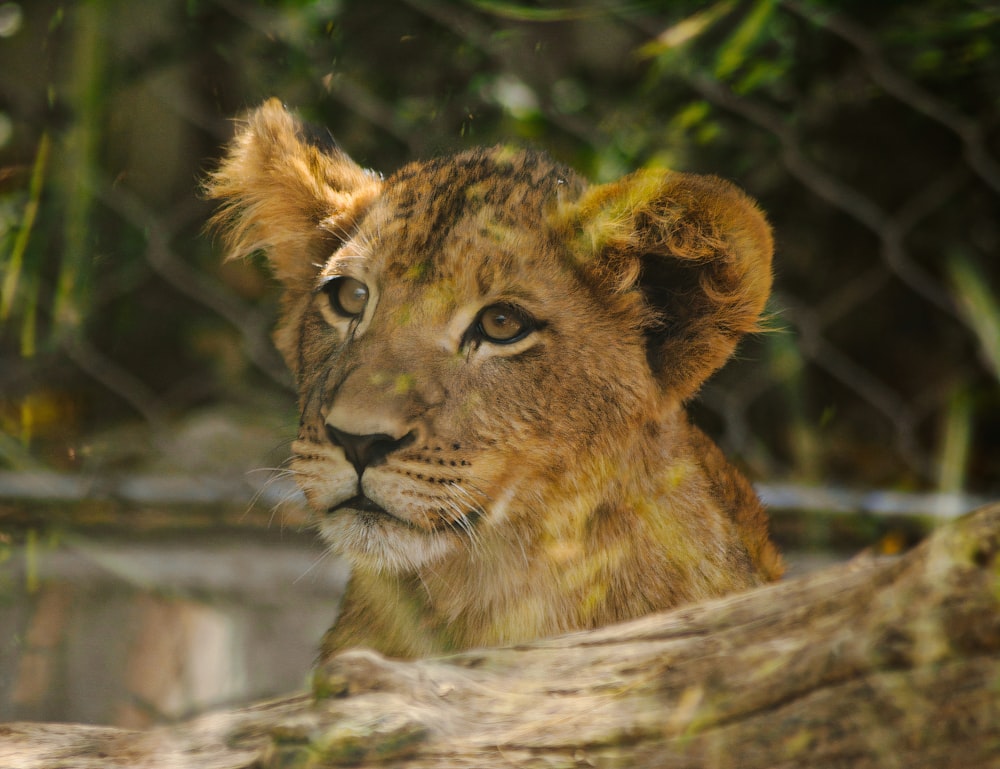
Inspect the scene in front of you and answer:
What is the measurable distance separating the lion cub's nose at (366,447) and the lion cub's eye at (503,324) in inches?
3.3

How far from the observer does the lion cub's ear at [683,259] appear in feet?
1.83

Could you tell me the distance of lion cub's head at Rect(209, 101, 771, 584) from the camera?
53cm

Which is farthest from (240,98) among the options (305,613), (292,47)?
(305,613)

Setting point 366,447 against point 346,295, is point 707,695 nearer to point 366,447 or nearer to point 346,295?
point 366,447

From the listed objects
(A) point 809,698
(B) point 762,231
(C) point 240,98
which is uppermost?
(C) point 240,98

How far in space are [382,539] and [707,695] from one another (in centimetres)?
20

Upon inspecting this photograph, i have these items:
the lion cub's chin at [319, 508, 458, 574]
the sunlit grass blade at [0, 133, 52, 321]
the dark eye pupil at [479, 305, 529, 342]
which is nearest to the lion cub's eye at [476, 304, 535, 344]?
the dark eye pupil at [479, 305, 529, 342]

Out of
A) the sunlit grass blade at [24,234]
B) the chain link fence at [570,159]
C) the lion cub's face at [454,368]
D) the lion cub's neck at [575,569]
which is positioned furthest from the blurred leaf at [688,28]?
the sunlit grass blade at [24,234]

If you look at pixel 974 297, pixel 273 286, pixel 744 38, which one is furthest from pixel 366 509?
pixel 974 297

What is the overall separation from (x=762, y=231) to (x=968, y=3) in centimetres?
53

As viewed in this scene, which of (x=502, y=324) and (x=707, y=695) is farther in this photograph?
(x=502, y=324)

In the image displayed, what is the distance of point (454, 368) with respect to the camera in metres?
0.56

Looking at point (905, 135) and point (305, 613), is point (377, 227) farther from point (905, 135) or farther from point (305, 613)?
point (905, 135)

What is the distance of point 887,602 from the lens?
0.34 m
